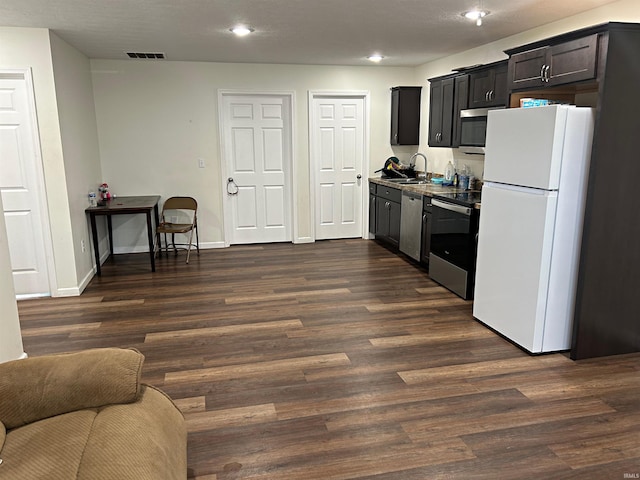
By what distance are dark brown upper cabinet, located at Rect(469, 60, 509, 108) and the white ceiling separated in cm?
34

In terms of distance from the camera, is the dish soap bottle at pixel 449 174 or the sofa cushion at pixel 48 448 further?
the dish soap bottle at pixel 449 174

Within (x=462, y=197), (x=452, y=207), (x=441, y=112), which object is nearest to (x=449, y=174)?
(x=441, y=112)

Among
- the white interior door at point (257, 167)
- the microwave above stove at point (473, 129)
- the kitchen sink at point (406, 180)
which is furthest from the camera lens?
the white interior door at point (257, 167)

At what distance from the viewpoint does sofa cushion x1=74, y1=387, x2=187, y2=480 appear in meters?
1.51

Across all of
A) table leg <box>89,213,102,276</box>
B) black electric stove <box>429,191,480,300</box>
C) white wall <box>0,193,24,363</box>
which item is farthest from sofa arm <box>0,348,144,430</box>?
table leg <box>89,213,102,276</box>

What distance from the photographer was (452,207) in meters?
4.52

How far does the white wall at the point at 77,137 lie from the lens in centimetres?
454

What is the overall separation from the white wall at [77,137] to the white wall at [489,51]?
3.89m

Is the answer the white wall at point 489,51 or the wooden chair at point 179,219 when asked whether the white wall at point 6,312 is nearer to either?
the wooden chair at point 179,219

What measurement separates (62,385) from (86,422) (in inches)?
7.5

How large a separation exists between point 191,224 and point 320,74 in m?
2.60

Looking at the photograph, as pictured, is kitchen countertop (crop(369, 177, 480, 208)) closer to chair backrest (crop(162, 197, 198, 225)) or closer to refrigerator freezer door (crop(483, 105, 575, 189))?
refrigerator freezer door (crop(483, 105, 575, 189))

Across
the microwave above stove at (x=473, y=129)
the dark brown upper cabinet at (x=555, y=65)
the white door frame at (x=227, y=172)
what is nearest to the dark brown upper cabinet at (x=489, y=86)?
the microwave above stove at (x=473, y=129)

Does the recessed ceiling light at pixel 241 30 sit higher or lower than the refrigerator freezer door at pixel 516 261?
higher
